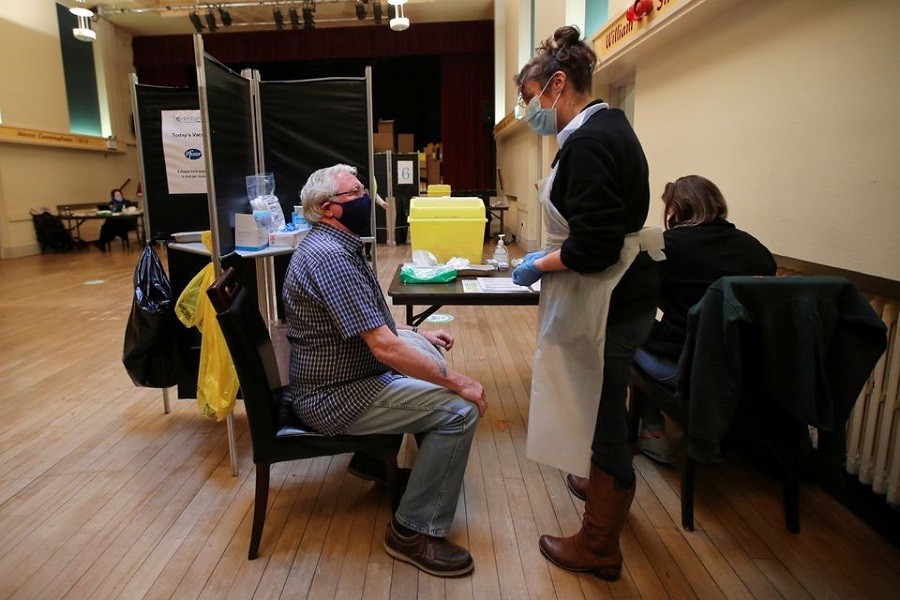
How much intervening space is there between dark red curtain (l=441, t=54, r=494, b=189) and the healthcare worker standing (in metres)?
10.7

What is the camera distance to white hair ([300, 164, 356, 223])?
5.54ft

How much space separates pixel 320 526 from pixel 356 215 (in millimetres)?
1060

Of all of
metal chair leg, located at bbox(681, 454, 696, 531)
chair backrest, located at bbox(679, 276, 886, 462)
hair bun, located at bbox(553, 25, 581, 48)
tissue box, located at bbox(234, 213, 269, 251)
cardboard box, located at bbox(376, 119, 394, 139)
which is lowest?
metal chair leg, located at bbox(681, 454, 696, 531)

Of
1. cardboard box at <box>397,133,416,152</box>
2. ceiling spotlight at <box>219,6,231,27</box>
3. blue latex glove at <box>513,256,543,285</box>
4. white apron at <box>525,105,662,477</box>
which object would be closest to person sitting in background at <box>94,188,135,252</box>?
ceiling spotlight at <box>219,6,231,27</box>

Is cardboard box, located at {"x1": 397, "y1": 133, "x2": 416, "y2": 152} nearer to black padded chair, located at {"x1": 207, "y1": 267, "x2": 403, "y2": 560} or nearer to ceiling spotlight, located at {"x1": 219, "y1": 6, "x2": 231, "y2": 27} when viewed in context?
ceiling spotlight, located at {"x1": 219, "y1": 6, "x2": 231, "y2": 27}

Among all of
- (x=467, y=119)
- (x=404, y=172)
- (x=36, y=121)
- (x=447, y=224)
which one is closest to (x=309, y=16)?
(x=404, y=172)

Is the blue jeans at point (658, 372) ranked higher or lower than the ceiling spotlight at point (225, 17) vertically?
lower

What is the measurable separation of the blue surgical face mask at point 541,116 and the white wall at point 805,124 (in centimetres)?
103

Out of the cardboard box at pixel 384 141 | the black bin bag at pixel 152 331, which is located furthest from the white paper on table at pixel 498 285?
the cardboard box at pixel 384 141

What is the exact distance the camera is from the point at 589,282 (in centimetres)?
148

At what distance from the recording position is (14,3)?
8.65 metres

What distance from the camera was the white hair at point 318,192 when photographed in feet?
5.54

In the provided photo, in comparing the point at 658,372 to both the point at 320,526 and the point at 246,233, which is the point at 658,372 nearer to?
the point at 320,526

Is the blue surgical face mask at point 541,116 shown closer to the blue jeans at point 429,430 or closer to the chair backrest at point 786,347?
the chair backrest at point 786,347
